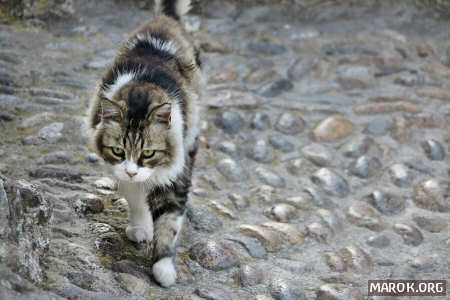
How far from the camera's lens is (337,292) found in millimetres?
3359

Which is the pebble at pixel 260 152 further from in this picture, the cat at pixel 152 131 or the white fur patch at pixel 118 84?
the white fur patch at pixel 118 84

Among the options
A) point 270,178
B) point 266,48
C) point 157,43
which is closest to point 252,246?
point 270,178

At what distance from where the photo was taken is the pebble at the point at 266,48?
6.00 m

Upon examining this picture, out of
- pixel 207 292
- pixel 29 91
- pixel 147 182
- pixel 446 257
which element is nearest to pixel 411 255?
pixel 446 257

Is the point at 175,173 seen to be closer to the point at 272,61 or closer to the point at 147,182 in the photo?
the point at 147,182

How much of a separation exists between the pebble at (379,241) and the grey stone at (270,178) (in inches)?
31.1

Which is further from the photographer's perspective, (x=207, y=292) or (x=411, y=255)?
(x=411, y=255)

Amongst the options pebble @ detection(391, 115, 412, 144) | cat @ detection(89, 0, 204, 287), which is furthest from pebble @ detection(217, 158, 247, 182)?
pebble @ detection(391, 115, 412, 144)

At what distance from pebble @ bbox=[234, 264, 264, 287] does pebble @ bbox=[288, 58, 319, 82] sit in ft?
8.74

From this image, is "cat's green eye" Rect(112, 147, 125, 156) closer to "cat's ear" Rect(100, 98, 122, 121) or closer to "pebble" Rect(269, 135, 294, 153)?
"cat's ear" Rect(100, 98, 122, 121)

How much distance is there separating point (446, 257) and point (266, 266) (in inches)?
47.9

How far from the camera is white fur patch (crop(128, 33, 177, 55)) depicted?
152 inches

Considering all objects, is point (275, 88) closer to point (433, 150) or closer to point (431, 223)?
point (433, 150)

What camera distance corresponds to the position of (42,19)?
19.6 ft
